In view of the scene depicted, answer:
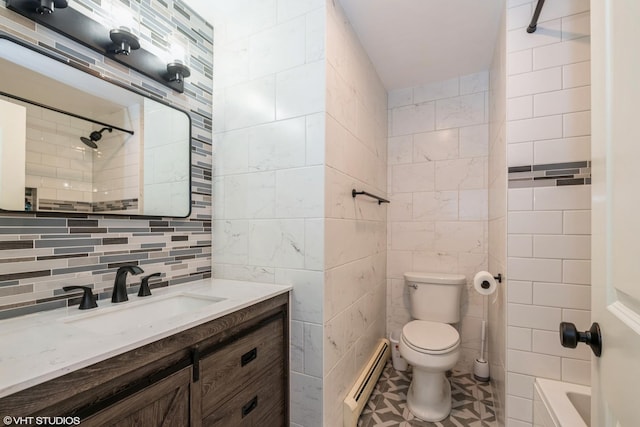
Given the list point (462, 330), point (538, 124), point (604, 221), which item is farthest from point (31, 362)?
point (462, 330)

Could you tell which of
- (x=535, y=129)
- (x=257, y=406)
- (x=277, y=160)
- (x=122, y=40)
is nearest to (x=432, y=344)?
(x=257, y=406)

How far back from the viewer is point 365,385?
6.01 ft

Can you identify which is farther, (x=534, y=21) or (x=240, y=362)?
(x=534, y=21)

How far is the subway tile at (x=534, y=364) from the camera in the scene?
4.47ft

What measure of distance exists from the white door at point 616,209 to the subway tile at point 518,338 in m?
0.80

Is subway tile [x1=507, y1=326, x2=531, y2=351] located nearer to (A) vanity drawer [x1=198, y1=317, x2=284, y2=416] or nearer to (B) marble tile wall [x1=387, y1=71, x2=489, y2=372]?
(B) marble tile wall [x1=387, y1=71, x2=489, y2=372]

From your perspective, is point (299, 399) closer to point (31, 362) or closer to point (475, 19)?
point (31, 362)

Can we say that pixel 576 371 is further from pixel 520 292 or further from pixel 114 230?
pixel 114 230

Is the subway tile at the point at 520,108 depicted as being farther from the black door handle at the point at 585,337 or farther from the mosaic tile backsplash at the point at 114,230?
the mosaic tile backsplash at the point at 114,230

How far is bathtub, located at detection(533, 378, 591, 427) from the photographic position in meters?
1.13

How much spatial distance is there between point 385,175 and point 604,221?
1922mm

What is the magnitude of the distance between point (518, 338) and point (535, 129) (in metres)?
1.02

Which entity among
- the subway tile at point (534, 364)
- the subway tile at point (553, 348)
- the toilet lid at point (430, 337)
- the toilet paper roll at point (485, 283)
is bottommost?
the toilet lid at point (430, 337)

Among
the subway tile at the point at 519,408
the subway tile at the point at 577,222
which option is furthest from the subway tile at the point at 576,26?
the subway tile at the point at 519,408
